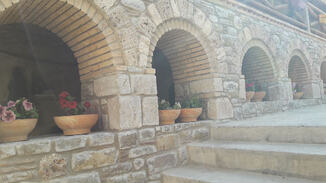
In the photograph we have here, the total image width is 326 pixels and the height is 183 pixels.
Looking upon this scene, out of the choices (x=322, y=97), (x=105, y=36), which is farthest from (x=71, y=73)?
(x=322, y=97)

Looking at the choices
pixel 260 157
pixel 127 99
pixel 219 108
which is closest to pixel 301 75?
pixel 219 108

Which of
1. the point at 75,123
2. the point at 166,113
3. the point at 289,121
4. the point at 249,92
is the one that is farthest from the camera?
the point at 249,92

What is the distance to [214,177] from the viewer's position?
9.09ft

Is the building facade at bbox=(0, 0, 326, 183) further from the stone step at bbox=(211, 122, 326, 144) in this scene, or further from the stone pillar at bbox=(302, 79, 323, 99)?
the stone pillar at bbox=(302, 79, 323, 99)

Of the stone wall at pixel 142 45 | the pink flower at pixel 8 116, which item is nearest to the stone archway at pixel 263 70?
the stone wall at pixel 142 45

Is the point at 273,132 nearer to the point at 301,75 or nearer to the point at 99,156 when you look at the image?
the point at 99,156

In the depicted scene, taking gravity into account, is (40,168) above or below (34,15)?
below

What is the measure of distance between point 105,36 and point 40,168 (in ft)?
5.15

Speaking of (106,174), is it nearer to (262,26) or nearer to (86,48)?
(86,48)

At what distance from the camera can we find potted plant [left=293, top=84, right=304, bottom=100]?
6.73 meters

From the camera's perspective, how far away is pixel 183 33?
3.96 metres

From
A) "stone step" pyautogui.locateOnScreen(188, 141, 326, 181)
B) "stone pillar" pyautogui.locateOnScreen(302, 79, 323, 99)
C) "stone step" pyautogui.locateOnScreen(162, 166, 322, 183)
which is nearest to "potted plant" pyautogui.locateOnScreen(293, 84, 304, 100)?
"stone pillar" pyautogui.locateOnScreen(302, 79, 323, 99)

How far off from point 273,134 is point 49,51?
392 cm

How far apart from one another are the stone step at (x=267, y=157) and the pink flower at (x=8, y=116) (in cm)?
222
